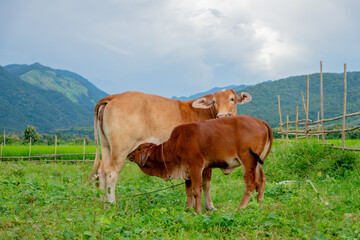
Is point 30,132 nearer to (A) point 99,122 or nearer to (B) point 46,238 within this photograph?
(A) point 99,122

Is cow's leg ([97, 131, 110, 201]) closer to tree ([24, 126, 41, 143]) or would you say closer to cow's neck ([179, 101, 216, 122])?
cow's neck ([179, 101, 216, 122])

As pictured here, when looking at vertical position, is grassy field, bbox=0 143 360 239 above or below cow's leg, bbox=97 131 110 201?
below

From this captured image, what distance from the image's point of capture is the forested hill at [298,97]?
68.2 m

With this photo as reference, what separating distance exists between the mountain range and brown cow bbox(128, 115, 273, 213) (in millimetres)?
54457

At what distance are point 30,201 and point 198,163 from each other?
3338 millimetres

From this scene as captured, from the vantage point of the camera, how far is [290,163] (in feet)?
31.3

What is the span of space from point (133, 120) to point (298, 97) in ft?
278

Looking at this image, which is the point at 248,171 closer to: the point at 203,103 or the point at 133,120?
the point at 203,103

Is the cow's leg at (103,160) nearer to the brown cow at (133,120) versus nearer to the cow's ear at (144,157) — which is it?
the brown cow at (133,120)

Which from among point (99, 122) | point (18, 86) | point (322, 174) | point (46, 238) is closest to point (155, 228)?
point (46, 238)

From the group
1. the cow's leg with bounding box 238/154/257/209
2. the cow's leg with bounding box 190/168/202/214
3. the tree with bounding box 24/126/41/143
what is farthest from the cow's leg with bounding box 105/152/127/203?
the tree with bounding box 24/126/41/143

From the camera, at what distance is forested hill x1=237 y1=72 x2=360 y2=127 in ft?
224

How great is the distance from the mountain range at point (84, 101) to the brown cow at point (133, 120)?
53.6 meters

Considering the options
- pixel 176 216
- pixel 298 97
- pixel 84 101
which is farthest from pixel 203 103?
pixel 84 101
